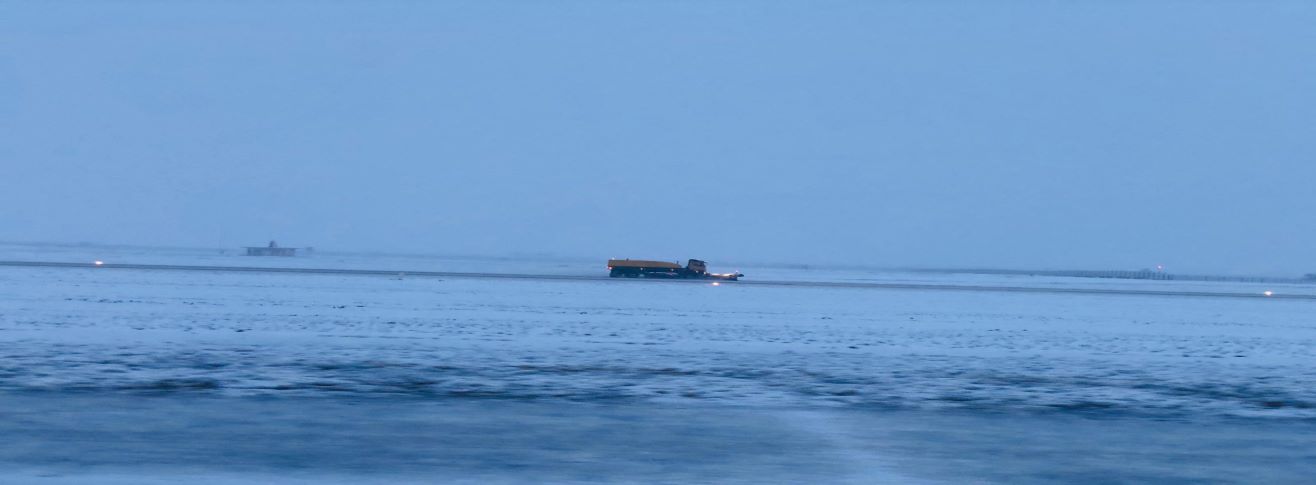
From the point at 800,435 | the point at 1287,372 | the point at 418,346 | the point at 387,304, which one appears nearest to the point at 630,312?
the point at 387,304

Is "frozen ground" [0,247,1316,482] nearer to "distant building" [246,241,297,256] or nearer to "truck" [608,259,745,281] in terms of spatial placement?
"truck" [608,259,745,281]

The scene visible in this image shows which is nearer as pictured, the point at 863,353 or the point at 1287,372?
the point at 1287,372

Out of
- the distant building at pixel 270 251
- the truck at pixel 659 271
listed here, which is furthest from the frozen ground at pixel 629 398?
the distant building at pixel 270 251

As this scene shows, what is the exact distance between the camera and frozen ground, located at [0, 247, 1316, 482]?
749 centimetres

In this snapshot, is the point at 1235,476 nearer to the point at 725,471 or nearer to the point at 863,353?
the point at 725,471

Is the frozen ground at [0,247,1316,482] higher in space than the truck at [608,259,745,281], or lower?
lower

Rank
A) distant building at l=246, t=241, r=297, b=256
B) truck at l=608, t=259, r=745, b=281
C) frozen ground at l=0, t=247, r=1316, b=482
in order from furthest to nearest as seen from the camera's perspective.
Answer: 1. distant building at l=246, t=241, r=297, b=256
2. truck at l=608, t=259, r=745, b=281
3. frozen ground at l=0, t=247, r=1316, b=482

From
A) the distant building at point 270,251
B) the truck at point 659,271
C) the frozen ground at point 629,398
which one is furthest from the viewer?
the distant building at point 270,251

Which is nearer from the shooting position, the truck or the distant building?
the truck

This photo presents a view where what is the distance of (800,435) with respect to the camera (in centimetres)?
867

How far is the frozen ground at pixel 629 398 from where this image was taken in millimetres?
7488

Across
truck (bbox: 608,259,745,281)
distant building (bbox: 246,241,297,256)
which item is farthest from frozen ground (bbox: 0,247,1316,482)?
distant building (bbox: 246,241,297,256)

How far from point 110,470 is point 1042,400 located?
28.6ft

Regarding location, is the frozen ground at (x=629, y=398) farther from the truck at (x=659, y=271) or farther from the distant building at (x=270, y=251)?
the distant building at (x=270, y=251)
